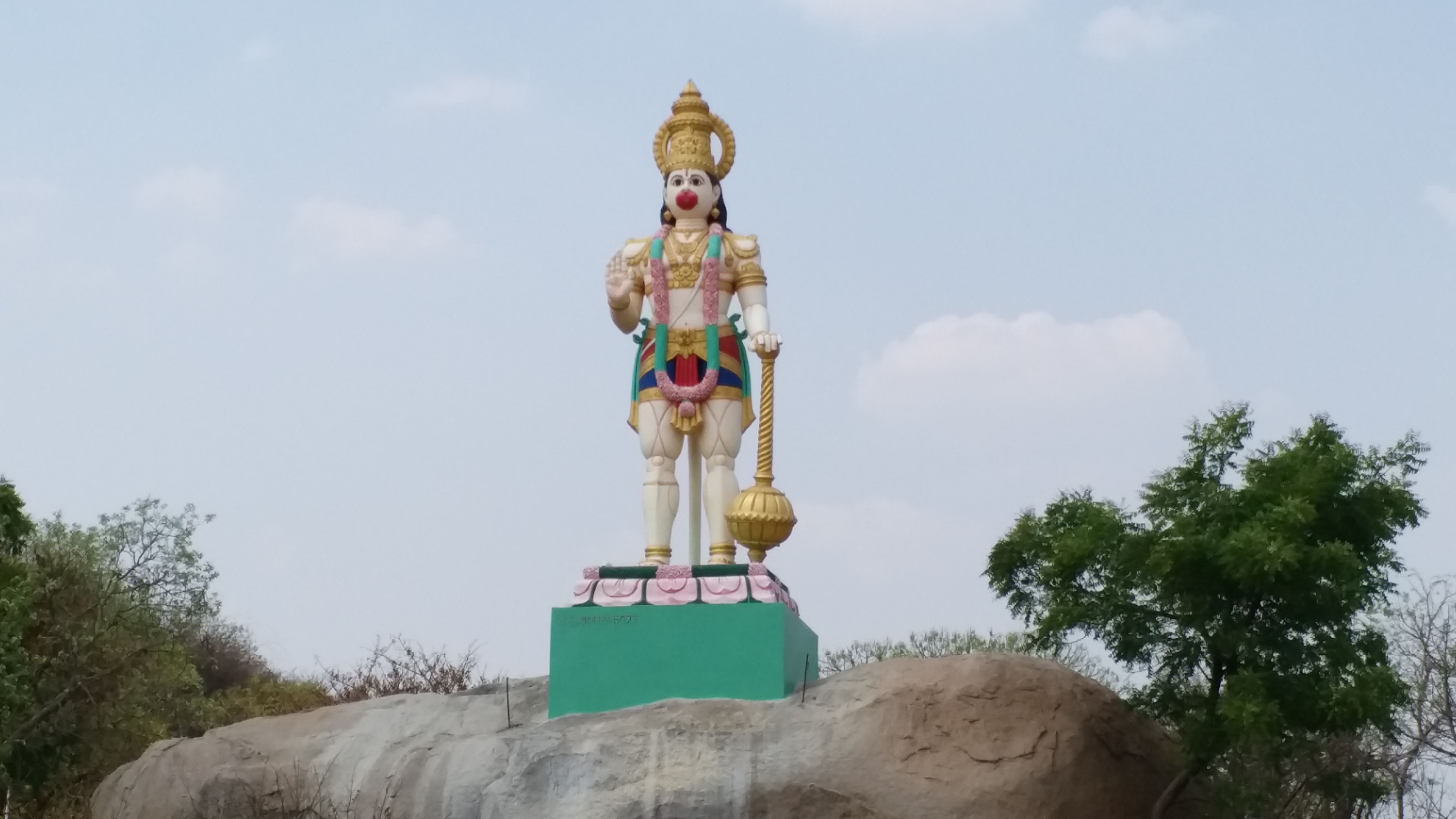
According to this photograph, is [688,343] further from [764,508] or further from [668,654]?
[668,654]

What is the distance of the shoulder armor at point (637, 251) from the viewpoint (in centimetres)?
1445

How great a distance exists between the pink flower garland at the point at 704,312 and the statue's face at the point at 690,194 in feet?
0.74

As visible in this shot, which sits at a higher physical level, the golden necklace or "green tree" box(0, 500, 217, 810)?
the golden necklace

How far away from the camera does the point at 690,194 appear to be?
1443 cm

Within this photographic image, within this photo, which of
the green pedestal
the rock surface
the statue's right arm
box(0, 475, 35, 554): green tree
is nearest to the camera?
the rock surface

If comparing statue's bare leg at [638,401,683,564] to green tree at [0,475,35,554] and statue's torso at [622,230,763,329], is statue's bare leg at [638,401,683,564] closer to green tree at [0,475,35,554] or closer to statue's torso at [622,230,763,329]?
statue's torso at [622,230,763,329]

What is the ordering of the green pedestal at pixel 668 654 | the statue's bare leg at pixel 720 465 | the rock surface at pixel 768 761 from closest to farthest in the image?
1. the rock surface at pixel 768 761
2. the green pedestal at pixel 668 654
3. the statue's bare leg at pixel 720 465

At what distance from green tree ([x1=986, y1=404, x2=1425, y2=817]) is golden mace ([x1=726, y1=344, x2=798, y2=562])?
87.1 inches

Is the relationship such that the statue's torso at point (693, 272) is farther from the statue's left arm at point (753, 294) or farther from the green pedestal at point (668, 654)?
the green pedestal at point (668, 654)

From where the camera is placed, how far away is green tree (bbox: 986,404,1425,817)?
509 inches

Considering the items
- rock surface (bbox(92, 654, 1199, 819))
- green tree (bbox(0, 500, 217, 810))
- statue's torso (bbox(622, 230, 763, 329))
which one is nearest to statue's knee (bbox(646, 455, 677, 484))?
statue's torso (bbox(622, 230, 763, 329))

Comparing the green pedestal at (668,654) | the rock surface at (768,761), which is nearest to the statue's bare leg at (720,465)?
the green pedestal at (668,654)

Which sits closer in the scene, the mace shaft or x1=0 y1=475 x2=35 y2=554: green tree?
the mace shaft

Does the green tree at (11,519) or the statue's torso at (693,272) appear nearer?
the statue's torso at (693,272)
